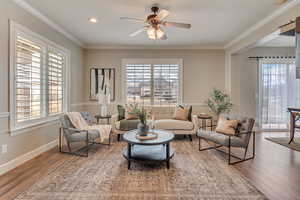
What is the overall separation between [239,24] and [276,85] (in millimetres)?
2986

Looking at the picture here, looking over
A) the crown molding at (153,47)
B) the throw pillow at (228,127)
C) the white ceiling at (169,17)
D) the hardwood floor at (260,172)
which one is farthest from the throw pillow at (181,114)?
the crown molding at (153,47)

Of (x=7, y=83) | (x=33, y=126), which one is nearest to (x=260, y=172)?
(x=33, y=126)

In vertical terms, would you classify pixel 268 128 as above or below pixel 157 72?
below

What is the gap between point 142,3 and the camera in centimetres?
293

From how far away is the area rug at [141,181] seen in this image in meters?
2.11

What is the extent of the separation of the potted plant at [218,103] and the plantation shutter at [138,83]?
6.68 feet

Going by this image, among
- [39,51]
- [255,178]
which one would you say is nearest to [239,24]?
[255,178]

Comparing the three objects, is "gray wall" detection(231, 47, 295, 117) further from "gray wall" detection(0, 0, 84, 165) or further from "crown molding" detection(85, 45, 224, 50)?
"gray wall" detection(0, 0, 84, 165)

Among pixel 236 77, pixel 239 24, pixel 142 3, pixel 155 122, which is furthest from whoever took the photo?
pixel 236 77

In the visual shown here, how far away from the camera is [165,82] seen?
224 inches

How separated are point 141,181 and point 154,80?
3731 mm

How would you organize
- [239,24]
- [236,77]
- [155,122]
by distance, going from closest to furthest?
[239,24] < [155,122] < [236,77]

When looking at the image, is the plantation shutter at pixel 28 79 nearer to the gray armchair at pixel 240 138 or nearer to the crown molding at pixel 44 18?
the crown molding at pixel 44 18

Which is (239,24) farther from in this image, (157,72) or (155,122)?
(155,122)
